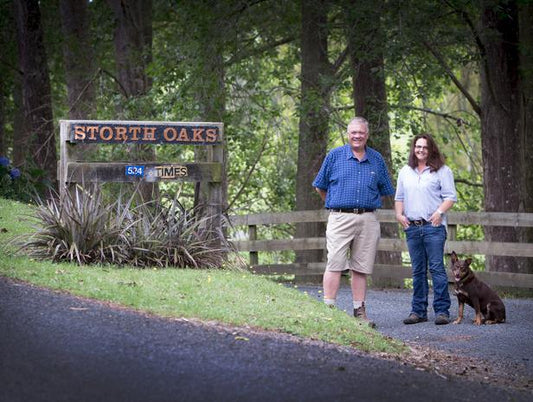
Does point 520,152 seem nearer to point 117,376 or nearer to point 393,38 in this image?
point 393,38

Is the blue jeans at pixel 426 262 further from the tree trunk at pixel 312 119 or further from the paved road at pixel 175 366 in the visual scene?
the tree trunk at pixel 312 119

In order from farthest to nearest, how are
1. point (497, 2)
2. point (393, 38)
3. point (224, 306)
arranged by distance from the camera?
1. point (393, 38)
2. point (497, 2)
3. point (224, 306)

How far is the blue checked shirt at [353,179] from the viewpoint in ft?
33.8

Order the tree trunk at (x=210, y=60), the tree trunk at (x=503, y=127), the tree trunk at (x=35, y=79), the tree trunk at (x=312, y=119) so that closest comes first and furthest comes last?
1. the tree trunk at (x=503, y=127)
2. the tree trunk at (x=312, y=119)
3. the tree trunk at (x=210, y=60)
4. the tree trunk at (x=35, y=79)

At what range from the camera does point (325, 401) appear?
6.48 metres

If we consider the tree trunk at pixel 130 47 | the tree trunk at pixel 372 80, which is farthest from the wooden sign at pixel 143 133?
the tree trunk at pixel 130 47

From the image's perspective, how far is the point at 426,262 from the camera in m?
11.4

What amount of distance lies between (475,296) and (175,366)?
532cm

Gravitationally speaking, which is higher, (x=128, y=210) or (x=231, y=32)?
(x=231, y=32)

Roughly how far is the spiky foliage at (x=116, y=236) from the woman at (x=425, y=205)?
2.48 meters

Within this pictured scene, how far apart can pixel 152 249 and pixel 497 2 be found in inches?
270

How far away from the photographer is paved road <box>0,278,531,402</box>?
6434 mm

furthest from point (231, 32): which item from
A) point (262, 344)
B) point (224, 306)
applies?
point (262, 344)

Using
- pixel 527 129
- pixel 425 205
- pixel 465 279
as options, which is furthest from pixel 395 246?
pixel 425 205
